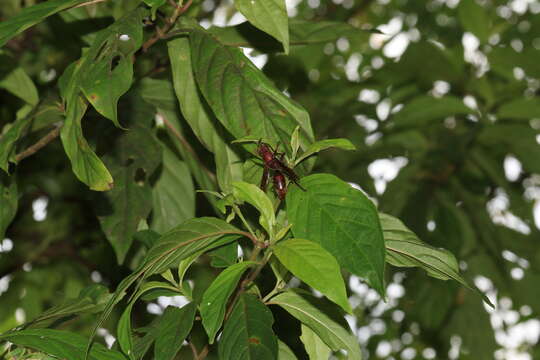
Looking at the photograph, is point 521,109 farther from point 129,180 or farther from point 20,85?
point 20,85

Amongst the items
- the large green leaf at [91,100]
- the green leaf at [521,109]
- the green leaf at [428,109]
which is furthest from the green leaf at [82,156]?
the green leaf at [521,109]

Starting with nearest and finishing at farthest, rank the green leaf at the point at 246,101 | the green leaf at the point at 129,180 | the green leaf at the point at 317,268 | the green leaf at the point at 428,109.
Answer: the green leaf at the point at 317,268, the green leaf at the point at 246,101, the green leaf at the point at 129,180, the green leaf at the point at 428,109

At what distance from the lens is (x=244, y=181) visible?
0.74 meters

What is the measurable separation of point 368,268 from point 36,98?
0.78 metres

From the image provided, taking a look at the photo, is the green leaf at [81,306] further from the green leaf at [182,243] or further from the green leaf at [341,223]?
the green leaf at [341,223]

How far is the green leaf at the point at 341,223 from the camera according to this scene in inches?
23.0

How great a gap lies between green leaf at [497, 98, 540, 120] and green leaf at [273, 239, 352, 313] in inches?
53.9

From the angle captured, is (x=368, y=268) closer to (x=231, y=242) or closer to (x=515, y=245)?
(x=231, y=242)

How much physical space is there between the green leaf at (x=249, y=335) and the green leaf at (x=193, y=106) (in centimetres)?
26

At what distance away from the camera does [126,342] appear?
2.24 ft

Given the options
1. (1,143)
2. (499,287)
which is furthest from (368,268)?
(499,287)

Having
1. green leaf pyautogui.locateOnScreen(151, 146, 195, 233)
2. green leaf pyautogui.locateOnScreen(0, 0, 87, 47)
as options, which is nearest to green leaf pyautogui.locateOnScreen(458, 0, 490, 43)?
green leaf pyautogui.locateOnScreen(151, 146, 195, 233)

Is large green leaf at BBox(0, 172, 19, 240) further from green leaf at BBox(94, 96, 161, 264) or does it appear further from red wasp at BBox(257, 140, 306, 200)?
red wasp at BBox(257, 140, 306, 200)

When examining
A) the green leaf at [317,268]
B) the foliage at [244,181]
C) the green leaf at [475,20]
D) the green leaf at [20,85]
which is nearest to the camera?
the green leaf at [317,268]
